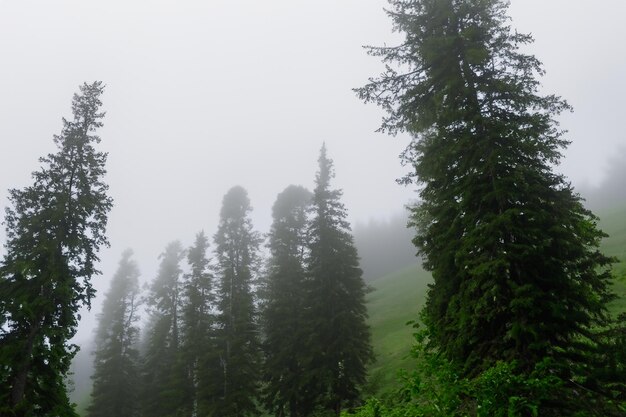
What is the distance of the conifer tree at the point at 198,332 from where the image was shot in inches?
1082

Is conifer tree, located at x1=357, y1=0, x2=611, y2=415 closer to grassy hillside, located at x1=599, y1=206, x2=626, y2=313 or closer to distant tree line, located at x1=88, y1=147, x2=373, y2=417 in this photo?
grassy hillside, located at x1=599, y1=206, x2=626, y2=313

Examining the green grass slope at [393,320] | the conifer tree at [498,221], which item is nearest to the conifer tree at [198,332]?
the green grass slope at [393,320]

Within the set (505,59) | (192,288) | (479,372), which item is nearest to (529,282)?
(479,372)

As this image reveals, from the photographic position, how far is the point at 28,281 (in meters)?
17.3

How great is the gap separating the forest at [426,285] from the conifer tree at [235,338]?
0.14 m

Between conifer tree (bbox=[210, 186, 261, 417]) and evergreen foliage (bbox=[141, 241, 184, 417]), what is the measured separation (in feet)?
15.1

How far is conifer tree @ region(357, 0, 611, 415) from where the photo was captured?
8469 millimetres

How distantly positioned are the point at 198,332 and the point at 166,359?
6.89 meters

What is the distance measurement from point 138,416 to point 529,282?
127 ft

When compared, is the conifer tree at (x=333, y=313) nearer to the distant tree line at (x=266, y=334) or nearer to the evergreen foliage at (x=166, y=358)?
the distant tree line at (x=266, y=334)

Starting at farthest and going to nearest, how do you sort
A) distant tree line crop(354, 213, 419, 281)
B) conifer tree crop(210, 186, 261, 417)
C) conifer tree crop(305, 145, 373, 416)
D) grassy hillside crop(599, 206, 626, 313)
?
1. distant tree line crop(354, 213, 419, 281)
2. conifer tree crop(210, 186, 261, 417)
3. conifer tree crop(305, 145, 373, 416)
4. grassy hillside crop(599, 206, 626, 313)

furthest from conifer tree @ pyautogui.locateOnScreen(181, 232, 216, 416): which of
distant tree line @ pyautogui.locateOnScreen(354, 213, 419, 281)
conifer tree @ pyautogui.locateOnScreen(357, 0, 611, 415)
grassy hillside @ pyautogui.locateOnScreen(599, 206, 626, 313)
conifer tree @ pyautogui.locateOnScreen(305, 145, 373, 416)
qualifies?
distant tree line @ pyautogui.locateOnScreen(354, 213, 419, 281)

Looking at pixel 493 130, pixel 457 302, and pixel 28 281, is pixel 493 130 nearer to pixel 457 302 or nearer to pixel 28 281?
pixel 457 302

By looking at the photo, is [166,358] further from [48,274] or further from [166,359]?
[48,274]
